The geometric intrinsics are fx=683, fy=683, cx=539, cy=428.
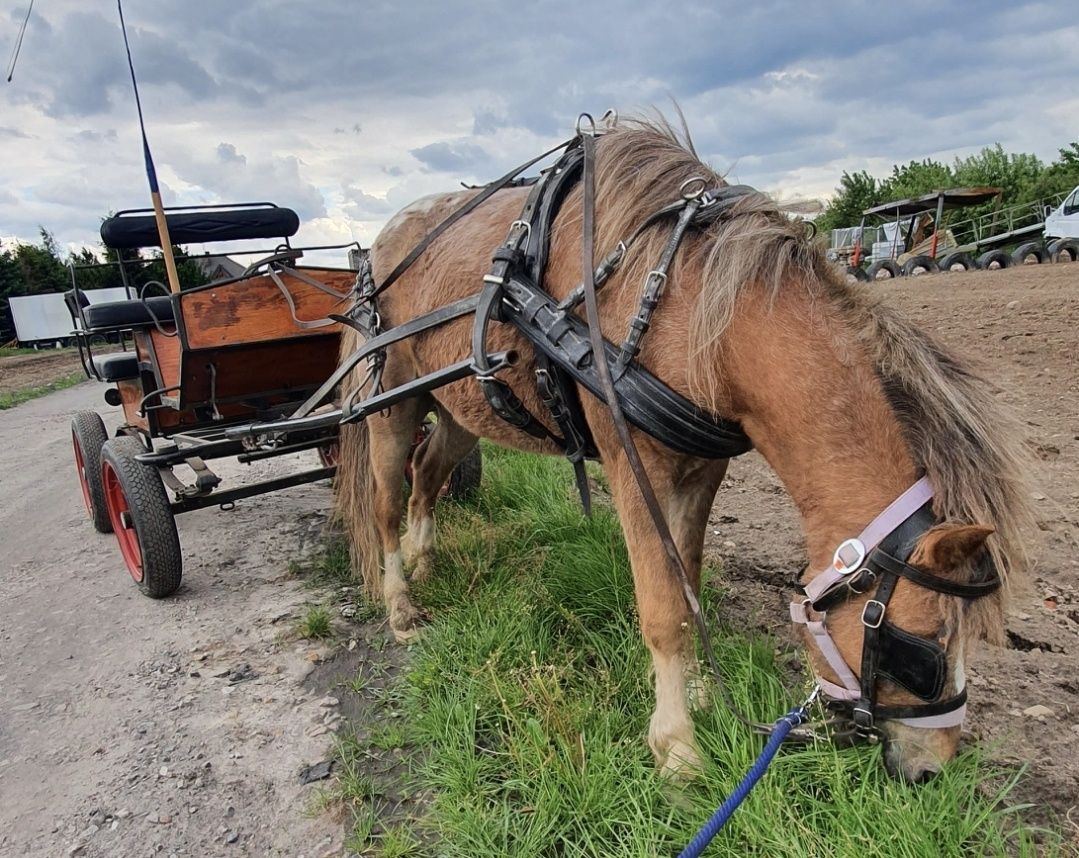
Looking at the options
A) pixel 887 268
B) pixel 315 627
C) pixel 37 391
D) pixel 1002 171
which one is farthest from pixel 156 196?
pixel 1002 171

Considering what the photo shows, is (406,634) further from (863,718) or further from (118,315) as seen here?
(118,315)

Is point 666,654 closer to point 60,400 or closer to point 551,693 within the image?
point 551,693

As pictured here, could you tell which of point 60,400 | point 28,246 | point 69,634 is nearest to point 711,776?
point 69,634

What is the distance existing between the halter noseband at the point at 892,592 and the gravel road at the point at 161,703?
1.58m

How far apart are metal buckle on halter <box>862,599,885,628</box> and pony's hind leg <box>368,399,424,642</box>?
2.13 m

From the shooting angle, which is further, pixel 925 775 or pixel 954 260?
pixel 954 260

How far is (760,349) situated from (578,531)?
204 cm

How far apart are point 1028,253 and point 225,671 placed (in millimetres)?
20139

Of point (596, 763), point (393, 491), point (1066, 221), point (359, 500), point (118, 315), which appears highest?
point (118, 315)

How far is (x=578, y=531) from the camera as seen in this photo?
3590 millimetres

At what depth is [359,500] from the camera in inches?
145

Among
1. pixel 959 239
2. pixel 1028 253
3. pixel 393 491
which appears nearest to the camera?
pixel 393 491

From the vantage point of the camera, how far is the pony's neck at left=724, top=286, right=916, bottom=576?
1.59 m

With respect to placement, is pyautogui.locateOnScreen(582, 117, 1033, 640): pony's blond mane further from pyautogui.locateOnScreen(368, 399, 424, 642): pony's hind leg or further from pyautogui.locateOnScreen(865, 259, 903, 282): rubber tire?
pyautogui.locateOnScreen(865, 259, 903, 282): rubber tire
